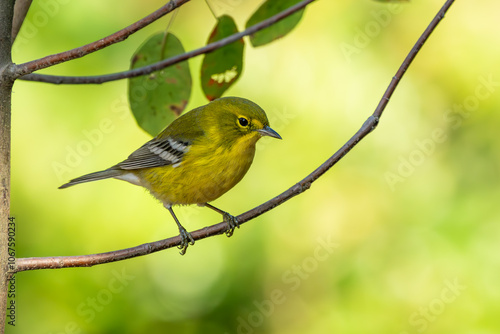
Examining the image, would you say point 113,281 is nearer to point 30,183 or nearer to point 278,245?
point 30,183

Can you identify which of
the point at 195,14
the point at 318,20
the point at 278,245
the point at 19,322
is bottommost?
the point at 278,245

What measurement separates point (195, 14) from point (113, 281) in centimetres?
180

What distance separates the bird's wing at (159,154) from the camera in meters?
2.40

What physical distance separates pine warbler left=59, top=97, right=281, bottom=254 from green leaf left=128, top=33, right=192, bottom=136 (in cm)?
47

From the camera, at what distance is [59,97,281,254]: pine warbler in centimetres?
218

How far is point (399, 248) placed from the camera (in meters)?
3.81

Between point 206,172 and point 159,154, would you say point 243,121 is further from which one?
point 159,154

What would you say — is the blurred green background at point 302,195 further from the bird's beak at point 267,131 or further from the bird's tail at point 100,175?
the bird's beak at point 267,131

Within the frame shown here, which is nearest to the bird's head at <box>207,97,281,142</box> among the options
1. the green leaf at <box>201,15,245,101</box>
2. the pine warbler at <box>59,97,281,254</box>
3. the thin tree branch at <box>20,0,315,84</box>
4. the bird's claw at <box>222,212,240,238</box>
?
the pine warbler at <box>59,97,281,254</box>

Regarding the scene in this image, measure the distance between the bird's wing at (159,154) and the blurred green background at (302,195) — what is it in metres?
0.79

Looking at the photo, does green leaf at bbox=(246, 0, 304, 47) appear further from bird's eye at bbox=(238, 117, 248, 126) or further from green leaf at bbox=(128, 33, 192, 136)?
bird's eye at bbox=(238, 117, 248, 126)

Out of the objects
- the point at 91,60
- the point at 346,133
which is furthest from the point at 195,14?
the point at 346,133

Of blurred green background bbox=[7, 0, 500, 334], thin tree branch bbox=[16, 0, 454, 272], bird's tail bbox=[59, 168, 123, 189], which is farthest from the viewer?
blurred green background bbox=[7, 0, 500, 334]

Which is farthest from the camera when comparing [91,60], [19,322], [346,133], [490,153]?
[490,153]
